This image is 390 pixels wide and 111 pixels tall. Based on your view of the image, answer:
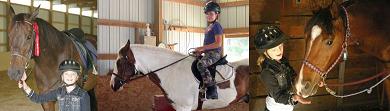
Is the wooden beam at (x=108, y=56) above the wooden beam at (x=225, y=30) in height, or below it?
below

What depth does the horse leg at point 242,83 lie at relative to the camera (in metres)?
1.37

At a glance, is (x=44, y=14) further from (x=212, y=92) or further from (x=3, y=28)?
(x=212, y=92)

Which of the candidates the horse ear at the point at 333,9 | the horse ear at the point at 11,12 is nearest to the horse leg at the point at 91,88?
the horse ear at the point at 11,12

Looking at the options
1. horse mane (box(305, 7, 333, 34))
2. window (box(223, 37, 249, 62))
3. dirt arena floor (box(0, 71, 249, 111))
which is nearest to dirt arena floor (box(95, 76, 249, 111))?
dirt arena floor (box(0, 71, 249, 111))

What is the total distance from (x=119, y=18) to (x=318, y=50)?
2.25ft

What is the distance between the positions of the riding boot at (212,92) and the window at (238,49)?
142 mm

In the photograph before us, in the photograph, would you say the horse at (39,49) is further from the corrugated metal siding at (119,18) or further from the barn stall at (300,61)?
the barn stall at (300,61)

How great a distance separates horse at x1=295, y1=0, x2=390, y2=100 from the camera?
1.10m

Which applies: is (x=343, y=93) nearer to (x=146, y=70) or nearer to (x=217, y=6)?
(x=217, y=6)

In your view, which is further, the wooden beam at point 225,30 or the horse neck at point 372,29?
the horse neck at point 372,29

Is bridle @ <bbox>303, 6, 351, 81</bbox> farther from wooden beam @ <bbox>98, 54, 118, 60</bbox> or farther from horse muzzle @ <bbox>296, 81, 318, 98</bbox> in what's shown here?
wooden beam @ <bbox>98, 54, 118, 60</bbox>

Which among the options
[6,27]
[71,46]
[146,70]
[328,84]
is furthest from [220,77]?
[6,27]

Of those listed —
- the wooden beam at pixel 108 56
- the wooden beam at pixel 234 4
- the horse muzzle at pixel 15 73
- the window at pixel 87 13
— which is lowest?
the horse muzzle at pixel 15 73

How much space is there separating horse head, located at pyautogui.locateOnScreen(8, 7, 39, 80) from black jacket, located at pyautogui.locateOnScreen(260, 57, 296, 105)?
748mm
